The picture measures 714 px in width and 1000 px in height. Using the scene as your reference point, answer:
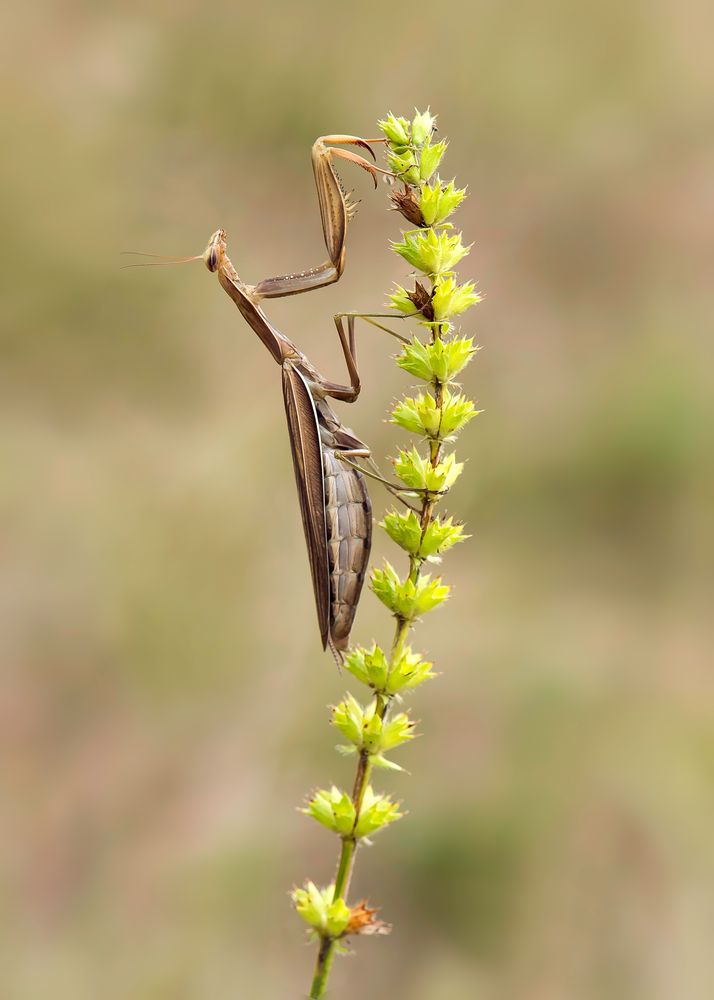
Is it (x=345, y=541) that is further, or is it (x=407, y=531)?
(x=345, y=541)

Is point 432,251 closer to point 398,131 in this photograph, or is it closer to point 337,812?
point 398,131

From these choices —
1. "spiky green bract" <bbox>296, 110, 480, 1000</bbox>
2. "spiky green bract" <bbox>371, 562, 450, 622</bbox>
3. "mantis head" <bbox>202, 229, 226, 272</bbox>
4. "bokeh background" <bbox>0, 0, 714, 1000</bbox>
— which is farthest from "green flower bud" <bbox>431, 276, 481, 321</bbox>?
"bokeh background" <bbox>0, 0, 714, 1000</bbox>

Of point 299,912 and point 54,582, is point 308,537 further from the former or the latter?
point 54,582

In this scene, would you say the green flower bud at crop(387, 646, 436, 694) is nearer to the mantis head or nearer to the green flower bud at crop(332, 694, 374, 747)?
the green flower bud at crop(332, 694, 374, 747)

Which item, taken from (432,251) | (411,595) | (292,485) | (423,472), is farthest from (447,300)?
(292,485)

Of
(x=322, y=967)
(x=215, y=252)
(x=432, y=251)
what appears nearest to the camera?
(x=322, y=967)

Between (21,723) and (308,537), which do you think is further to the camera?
(21,723)

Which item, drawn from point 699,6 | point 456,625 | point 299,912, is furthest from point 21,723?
point 699,6
